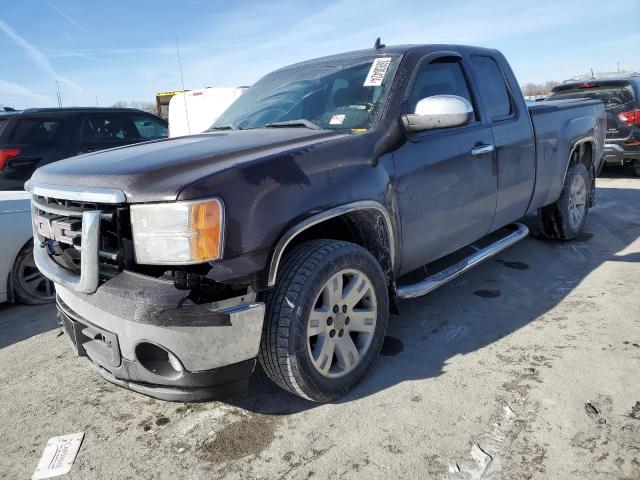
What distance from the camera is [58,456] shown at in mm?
2316

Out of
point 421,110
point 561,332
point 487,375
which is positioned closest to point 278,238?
point 421,110

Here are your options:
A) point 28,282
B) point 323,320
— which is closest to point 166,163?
point 323,320

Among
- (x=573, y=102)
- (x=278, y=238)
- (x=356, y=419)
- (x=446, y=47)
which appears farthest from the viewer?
(x=573, y=102)

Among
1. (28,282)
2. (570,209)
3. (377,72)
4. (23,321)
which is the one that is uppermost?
(377,72)

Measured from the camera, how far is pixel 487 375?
2.74 meters

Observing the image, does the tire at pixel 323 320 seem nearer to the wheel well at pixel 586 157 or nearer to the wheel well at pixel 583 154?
the wheel well at pixel 583 154

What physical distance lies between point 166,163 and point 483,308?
2522 millimetres

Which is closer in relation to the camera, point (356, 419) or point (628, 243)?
point (356, 419)

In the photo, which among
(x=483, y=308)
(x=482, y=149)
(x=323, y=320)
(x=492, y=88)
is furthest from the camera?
(x=492, y=88)

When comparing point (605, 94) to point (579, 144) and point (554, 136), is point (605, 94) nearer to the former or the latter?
point (579, 144)

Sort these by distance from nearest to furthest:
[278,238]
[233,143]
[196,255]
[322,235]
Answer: [196,255] < [278,238] < [233,143] < [322,235]

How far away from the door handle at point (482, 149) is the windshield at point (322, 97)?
31.3 inches

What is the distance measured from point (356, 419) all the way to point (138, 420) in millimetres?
1128

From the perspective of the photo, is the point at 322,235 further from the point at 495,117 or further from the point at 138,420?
the point at 495,117
